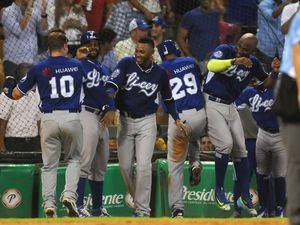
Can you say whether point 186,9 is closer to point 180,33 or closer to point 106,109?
point 180,33

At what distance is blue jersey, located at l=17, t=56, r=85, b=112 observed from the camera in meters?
10.9

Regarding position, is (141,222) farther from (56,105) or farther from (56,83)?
(56,83)

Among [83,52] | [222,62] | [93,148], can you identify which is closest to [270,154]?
[222,62]

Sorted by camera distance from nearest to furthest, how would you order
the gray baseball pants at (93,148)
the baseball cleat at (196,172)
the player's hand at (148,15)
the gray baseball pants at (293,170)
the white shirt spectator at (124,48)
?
the gray baseball pants at (293,170)
the gray baseball pants at (93,148)
the baseball cleat at (196,172)
the white shirt spectator at (124,48)
the player's hand at (148,15)

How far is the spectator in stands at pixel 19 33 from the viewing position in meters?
14.3

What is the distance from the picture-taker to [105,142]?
39.9 feet

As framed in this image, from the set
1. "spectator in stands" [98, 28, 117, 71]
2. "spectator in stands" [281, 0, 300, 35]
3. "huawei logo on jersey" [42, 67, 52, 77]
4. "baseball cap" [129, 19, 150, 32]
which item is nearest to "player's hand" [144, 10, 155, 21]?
"spectator in stands" [98, 28, 117, 71]

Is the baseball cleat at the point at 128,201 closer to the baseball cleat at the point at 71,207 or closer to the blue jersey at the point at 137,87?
the blue jersey at the point at 137,87

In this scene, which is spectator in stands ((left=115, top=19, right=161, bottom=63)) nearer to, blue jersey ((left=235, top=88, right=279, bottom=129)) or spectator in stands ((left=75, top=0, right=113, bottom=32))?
spectator in stands ((left=75, top=0, right=113, bottom=32))

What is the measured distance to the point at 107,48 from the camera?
1431 cm

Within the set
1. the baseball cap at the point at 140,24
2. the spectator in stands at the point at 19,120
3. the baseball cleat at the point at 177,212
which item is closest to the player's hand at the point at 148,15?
the baseball cap at the point at 140,24

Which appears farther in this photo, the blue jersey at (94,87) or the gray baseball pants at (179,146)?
the gray baseball pants at (179,146)

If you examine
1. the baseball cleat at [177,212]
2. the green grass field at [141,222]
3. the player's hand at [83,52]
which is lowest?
the baseball cleat at [177,212]

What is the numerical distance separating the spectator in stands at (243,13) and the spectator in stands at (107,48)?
2475 mm
